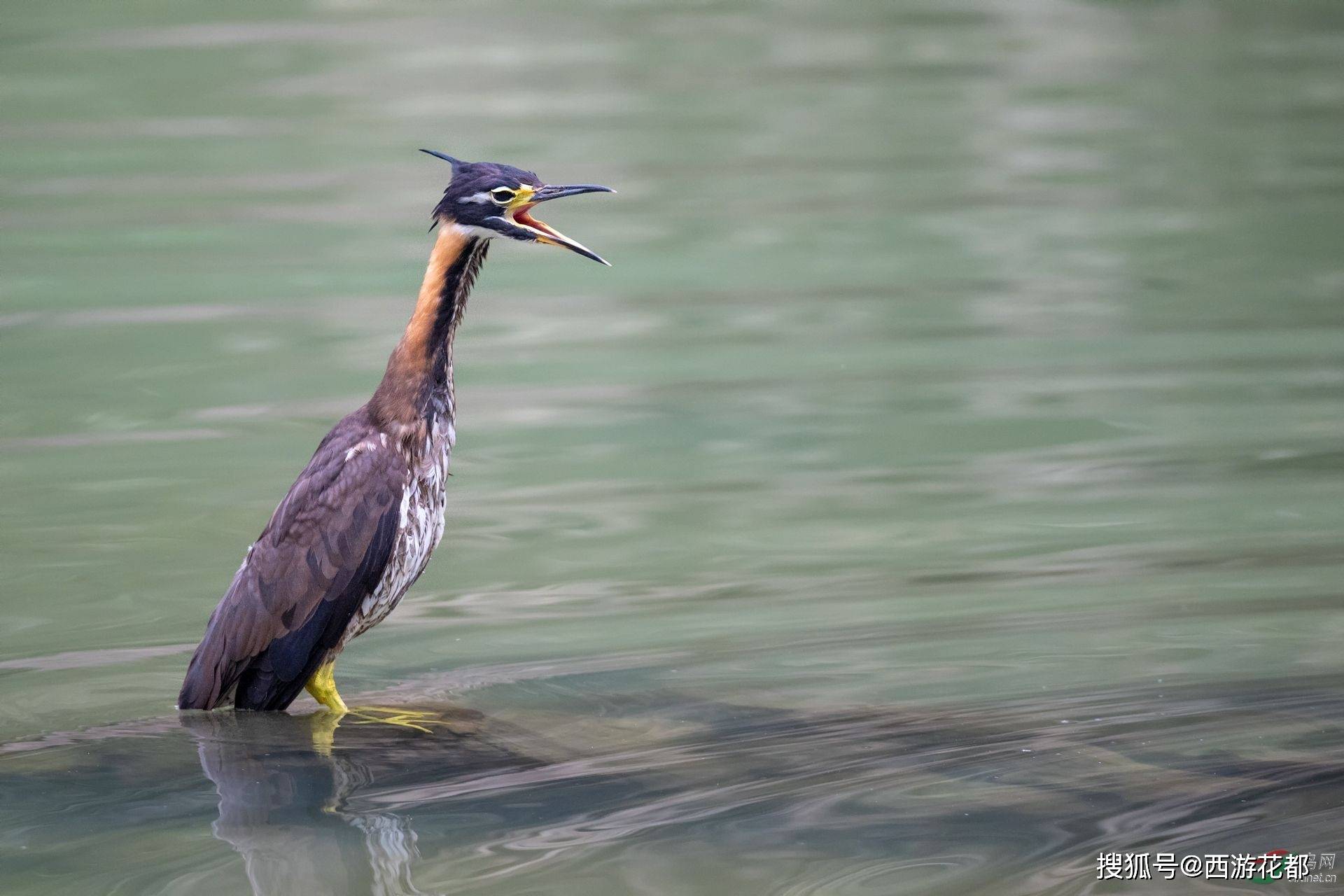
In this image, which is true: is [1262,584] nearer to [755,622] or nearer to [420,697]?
[755,622]

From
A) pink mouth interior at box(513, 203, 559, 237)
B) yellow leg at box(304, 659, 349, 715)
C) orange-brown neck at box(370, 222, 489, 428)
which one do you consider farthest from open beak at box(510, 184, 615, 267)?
yellow leg at box(304, 659, 349, 715)

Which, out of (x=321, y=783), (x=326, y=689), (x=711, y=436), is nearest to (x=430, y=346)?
(x=326, y=689)

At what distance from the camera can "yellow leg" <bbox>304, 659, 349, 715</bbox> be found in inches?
221

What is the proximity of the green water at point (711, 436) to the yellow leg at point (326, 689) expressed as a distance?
8 cm

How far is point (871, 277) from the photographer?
11.4 metres

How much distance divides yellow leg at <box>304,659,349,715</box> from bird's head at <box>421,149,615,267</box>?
136 centimetres

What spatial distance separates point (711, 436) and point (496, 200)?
3617 millimetres

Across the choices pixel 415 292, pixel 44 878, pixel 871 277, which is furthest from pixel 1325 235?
pixel 44 878

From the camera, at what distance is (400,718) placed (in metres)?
5.59

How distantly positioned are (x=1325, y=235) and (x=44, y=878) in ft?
30.9

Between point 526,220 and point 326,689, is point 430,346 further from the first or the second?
point 326,689

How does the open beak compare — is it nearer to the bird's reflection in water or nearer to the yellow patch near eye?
the yellow patch near eye

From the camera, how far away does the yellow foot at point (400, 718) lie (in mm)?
5547

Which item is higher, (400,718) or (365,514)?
(365,514)
